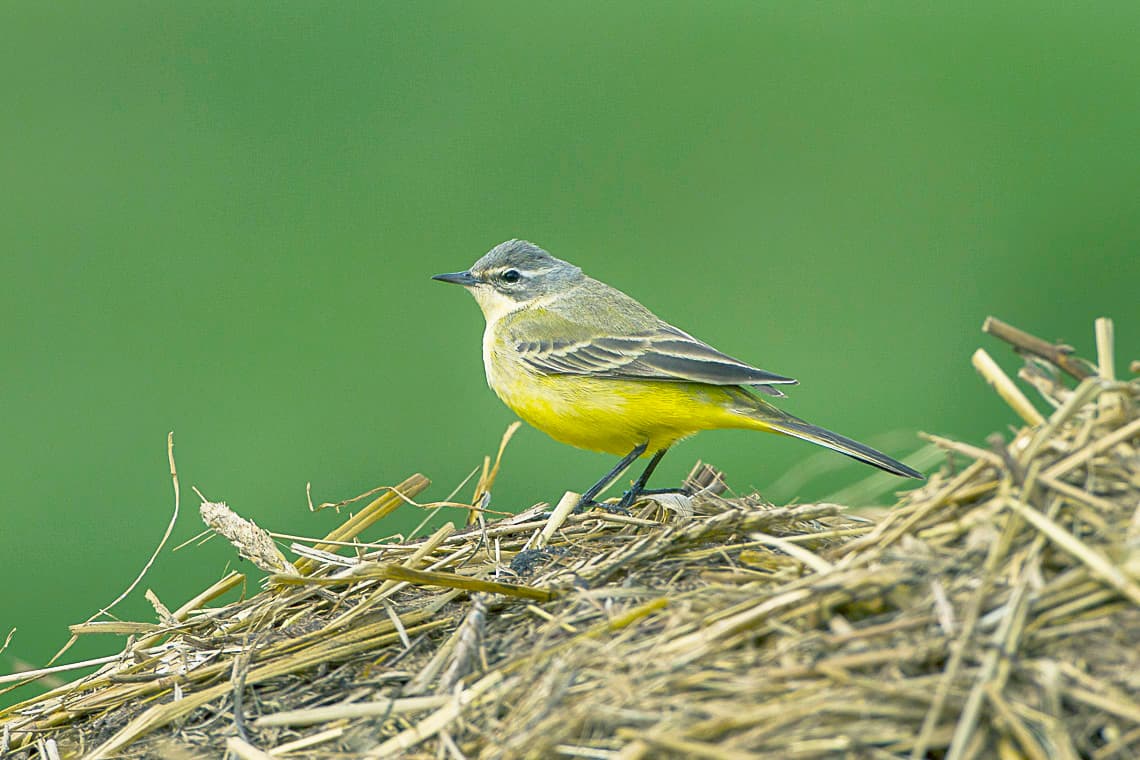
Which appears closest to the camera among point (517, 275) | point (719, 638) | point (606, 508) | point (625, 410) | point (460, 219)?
point (719, 638)

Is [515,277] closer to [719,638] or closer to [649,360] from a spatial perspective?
[649,360]

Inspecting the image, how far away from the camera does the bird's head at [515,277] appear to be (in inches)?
325

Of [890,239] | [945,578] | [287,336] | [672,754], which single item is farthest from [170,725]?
[890,239]

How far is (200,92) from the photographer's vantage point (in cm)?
1421

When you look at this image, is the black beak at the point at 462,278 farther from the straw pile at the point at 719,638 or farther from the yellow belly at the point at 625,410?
the straw pile at the point at 719,638

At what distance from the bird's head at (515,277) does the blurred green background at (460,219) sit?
233 cm

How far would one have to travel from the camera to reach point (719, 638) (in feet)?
12.3

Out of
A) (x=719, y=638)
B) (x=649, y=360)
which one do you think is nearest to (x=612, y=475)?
(x=649, y=360)

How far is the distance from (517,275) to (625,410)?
171cm

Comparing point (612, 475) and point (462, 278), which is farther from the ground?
point (462, 278)

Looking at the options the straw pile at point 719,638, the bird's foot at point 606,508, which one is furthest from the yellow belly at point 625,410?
the straw pile at point 719,638

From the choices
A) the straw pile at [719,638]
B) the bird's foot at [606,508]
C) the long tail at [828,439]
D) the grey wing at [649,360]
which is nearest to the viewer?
the straw pile at [719,638]

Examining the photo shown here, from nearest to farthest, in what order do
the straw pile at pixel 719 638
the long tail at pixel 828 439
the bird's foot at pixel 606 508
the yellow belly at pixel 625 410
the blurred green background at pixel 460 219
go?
the straw pile at pixel 719 638
the bird's foot at pixel 606 508
the long tail at pixel 828 439
the yellow belly at pixel 625 410
the blurred green background at pixel 460 219

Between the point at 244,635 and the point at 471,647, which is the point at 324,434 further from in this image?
the point at 471,647
